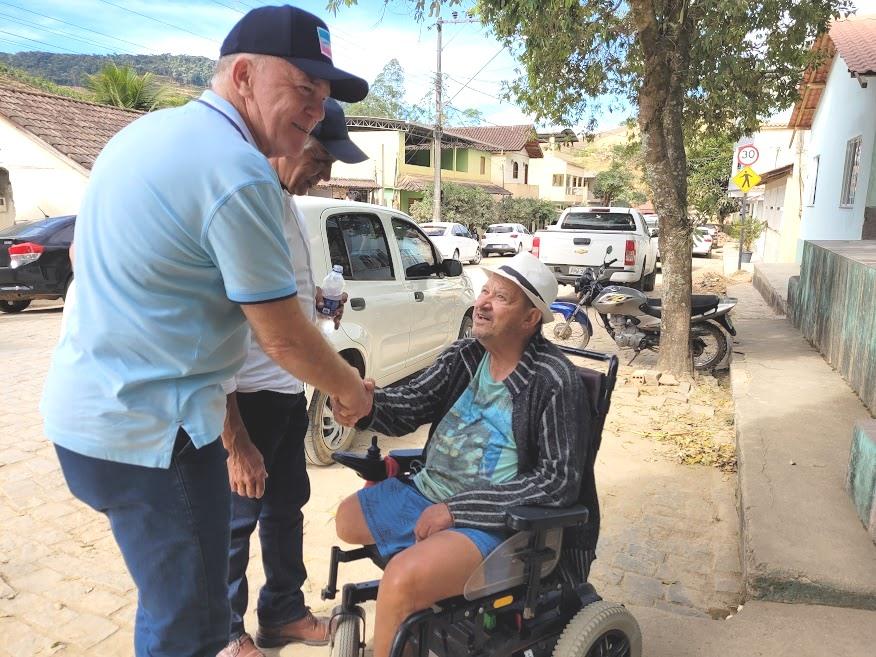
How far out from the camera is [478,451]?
2324 millimetres

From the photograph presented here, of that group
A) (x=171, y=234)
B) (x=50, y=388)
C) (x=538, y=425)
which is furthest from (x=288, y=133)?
(x=538, y=425)

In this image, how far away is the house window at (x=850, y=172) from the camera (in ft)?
39.2

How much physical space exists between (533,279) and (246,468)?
1.18 m

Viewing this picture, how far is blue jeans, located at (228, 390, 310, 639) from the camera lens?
247cm

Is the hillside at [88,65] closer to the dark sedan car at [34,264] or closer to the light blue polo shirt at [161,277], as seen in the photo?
the dark sedan car at [34,264]

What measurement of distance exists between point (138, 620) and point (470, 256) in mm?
21758

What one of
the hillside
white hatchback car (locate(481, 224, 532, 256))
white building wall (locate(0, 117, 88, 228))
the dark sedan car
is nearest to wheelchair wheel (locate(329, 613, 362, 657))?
the dark sedan car

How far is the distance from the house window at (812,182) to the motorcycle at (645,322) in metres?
9.43

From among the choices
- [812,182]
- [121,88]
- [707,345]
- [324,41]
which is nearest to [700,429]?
[707,345]

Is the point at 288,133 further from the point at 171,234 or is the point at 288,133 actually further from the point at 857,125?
the point at 857,125

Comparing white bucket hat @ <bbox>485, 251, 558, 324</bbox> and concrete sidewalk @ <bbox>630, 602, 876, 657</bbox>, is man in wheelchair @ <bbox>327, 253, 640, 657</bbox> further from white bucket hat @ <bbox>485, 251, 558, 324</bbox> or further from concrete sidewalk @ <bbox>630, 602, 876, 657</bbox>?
concrete sidewalk @ <bbox>630, 602, 876, 657</bbox>

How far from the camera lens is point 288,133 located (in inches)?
64.9

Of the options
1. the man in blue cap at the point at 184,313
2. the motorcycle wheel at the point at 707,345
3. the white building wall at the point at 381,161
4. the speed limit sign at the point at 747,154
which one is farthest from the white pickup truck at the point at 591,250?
the white building wall at the point at 381,161

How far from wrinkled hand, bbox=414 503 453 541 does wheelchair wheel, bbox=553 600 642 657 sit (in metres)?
0.53
